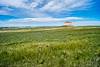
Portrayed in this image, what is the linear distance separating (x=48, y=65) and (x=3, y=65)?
127 cm

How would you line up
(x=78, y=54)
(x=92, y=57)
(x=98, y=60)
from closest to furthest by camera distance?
1. (x=98, y=60)
2. (x=92, y=57)
3. (x=78, y=54)

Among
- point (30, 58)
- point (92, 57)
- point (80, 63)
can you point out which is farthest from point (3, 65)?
point (92, 57)

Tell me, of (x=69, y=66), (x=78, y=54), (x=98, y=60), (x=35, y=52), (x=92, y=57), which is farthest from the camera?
(x=35, y=52)

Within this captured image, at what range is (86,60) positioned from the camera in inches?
154

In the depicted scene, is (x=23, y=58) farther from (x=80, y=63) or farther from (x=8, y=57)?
(x=80, y=63)

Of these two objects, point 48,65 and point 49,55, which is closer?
point 48,65

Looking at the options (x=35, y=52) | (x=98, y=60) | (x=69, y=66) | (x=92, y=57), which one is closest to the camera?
(x=69, y=66)

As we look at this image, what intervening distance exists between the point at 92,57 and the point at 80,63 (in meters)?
0.64

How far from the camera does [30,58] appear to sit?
171 inches

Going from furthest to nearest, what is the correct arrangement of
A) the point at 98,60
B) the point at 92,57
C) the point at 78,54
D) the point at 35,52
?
1. the point at 35,52
2. the point at 78,54
3. the point at 92,57
4. the point at 98,60

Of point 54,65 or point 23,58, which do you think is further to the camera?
point 23,58

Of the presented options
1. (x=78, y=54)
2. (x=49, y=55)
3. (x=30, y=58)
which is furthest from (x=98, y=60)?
(x=30, y=58)

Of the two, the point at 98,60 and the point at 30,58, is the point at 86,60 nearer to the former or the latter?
the point at 98,60

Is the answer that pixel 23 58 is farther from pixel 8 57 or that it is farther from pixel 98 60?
pixel 98 60
